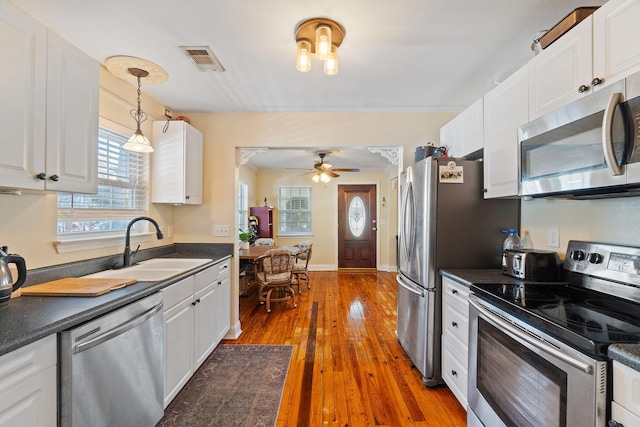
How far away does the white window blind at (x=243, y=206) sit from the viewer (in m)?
5.45

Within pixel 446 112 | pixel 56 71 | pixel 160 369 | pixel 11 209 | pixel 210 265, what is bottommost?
pixel 160 369

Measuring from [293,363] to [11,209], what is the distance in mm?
2184

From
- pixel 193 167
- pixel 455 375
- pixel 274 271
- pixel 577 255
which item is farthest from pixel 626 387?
pixel 274 271

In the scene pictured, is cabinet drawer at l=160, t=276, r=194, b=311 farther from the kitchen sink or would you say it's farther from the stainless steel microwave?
the stainless steel microwave

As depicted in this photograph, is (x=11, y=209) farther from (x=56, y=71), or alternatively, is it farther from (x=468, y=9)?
(x=468, y=9)

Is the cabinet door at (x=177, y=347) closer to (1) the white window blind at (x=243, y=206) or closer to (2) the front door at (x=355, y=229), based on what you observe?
(1) the white window blind at (x=243, y=206)

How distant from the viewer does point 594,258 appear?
1435mm

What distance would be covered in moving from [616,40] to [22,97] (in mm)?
2622

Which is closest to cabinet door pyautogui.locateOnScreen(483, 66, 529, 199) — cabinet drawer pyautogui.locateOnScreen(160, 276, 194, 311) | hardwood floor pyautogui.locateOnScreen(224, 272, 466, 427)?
hardwood floor pyautogui.locateOnScreen(224, 272, 466, 427)

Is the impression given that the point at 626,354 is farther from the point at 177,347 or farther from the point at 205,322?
the point at 205,322

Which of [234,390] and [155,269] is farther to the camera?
[155,269]

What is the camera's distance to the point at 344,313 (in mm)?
3633

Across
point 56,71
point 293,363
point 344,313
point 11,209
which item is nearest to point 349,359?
point 293,363

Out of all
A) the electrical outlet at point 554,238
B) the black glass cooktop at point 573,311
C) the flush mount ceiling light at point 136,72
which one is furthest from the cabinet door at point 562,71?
the flush mount ceiling light at point 136,72
